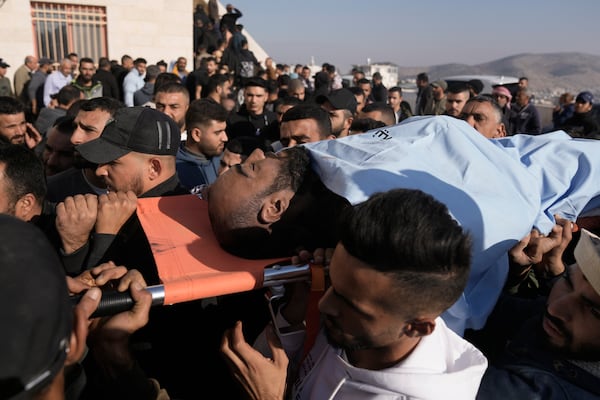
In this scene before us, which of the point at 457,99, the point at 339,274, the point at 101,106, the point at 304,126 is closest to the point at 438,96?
the point at 457,99

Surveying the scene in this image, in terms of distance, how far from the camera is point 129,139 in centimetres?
251

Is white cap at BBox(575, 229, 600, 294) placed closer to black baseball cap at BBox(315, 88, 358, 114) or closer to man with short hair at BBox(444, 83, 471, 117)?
black baseball cap at BBox(315, 88, 358, 114)

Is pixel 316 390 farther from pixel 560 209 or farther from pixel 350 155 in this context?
pixel 560 209

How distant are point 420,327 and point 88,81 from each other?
916 centimetres

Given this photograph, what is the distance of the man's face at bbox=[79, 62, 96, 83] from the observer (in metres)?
8.31

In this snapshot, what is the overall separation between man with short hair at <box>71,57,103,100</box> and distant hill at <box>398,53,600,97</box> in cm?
6067

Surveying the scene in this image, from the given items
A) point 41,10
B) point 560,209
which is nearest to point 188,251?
point 560,209

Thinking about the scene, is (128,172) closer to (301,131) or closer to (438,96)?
(301,131)

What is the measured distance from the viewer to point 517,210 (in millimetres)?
1622

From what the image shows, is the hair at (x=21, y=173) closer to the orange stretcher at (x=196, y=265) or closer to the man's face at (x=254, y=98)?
the orange stretcher at (x=196, y=265)

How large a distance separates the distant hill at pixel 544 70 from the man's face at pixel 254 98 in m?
62.3

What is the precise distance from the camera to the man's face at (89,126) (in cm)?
310

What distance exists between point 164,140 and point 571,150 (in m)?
2.12

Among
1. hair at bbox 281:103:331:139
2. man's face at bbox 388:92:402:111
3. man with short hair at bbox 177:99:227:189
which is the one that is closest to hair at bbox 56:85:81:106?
man with short hair at bbox 177:99:227:189
